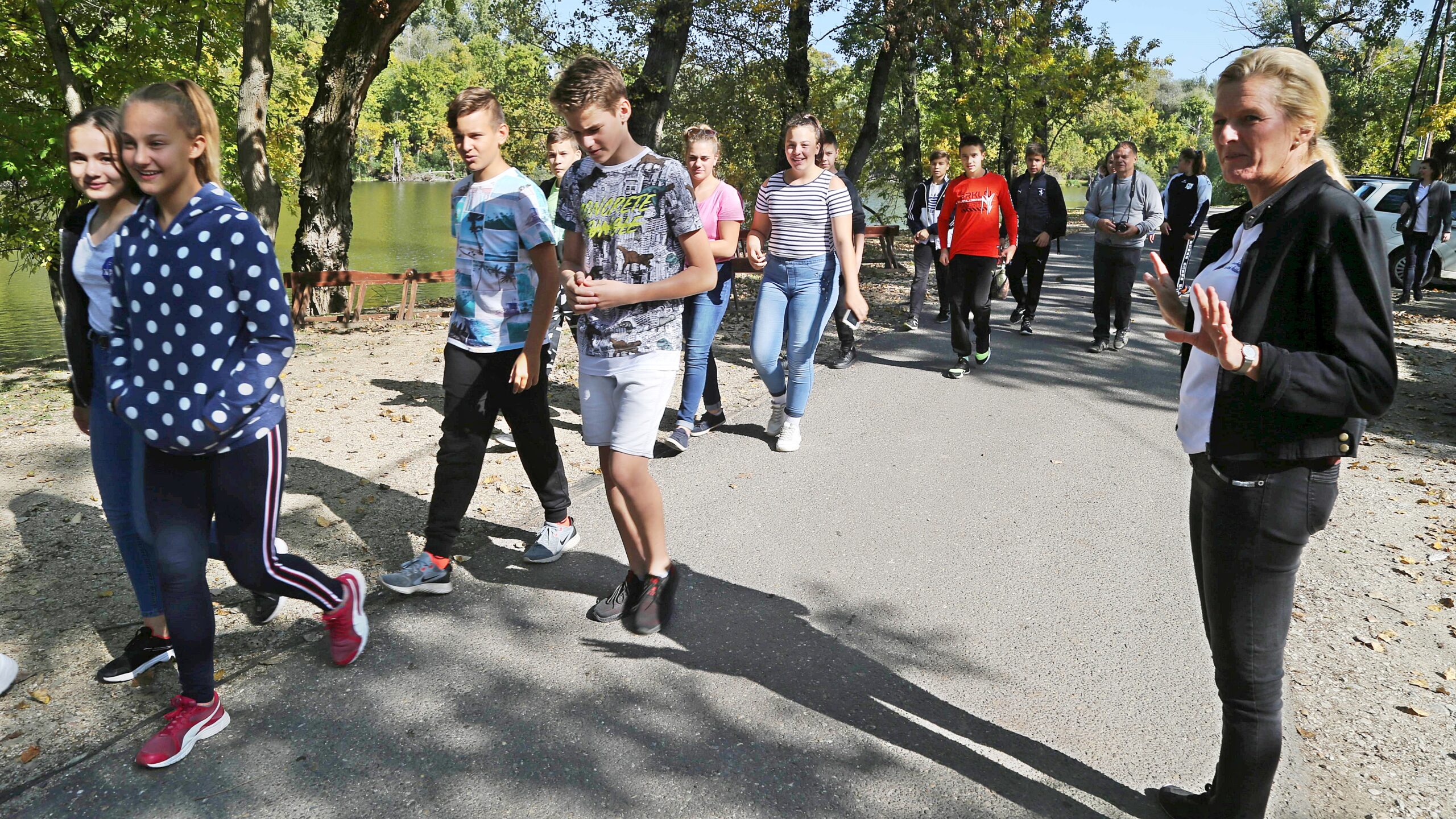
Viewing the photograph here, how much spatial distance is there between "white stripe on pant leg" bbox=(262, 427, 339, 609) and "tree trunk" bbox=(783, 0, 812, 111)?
14.1 meters

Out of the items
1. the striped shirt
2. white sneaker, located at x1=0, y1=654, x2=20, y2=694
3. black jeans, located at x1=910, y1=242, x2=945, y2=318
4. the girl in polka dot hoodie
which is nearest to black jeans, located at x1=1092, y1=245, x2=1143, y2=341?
black jeans, located at x1=910, y1=242, x2=945, y2=318

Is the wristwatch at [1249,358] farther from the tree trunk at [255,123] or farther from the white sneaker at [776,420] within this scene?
the tree trunk at [255,123]

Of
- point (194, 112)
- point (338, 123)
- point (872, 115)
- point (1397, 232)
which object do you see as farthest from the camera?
point (872, 115)

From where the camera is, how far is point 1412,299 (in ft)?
48.7

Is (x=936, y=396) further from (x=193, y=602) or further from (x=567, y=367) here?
(x=193, y=602)

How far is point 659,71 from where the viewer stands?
1273 centimetres

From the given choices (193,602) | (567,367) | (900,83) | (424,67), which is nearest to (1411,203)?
(900,83)

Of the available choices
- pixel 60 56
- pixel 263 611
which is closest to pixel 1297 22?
pixel 60 56

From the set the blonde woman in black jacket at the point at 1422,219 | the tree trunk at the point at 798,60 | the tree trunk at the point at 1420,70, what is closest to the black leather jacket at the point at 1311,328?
the tree trunk at the point at 798,60

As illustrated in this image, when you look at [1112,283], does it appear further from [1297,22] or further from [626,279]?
[1297,22]

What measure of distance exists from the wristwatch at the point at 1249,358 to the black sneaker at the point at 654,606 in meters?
2.25

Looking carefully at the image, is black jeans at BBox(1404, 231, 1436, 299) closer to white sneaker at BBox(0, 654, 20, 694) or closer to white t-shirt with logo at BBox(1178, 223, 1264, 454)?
white t-shirt with logo at BBox(1178, 223, 1264, 454)

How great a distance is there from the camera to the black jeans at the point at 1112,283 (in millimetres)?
9406

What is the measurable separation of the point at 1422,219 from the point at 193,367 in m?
16.6
